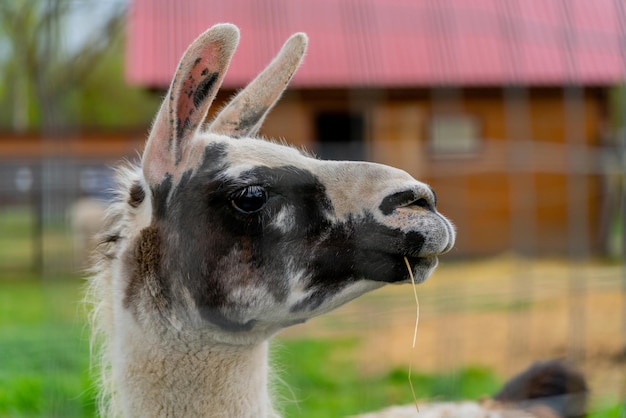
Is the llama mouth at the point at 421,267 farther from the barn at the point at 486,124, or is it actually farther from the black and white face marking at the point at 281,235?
the barn at the point at 486,124

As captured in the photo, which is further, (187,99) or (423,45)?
(423,45)

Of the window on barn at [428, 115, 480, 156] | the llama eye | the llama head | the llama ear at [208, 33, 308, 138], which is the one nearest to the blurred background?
the window on barn at [428, 115, 480, 156]

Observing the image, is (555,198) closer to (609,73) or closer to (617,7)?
(609,73)

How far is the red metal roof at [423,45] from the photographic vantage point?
8188mm

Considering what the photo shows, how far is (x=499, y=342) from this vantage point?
22.3 ft

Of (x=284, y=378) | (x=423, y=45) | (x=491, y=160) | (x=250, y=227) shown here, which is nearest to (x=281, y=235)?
(x=250, y=227)

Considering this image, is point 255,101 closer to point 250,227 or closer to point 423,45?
point 250,227

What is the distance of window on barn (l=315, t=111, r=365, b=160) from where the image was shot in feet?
34.7

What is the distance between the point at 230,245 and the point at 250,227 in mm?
65

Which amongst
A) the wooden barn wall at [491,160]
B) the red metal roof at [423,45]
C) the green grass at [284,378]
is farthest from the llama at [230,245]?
the wooden barn wall at [491,160]

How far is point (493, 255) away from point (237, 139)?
9.78 metres

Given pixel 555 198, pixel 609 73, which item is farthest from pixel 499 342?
pixel 609 73

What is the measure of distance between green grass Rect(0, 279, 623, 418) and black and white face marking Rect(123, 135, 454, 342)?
71 centimetres

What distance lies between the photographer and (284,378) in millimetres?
4801
